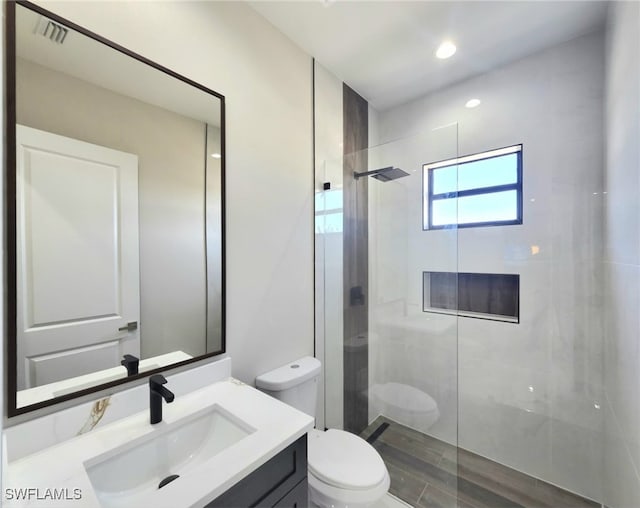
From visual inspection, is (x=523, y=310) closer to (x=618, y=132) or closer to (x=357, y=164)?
(x=618, y=132)

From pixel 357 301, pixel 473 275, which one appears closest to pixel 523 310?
pixel 473 275

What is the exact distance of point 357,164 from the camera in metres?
2.22

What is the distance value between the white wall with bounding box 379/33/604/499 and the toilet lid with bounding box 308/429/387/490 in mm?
790

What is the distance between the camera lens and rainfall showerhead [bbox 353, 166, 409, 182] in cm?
215

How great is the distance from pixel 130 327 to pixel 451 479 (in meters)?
2.01

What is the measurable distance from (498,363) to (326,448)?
1.29 meters

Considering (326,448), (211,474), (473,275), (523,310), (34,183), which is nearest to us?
(211,474)

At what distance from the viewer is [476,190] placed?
2.13m

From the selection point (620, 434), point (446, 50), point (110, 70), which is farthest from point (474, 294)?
point (110, 70)

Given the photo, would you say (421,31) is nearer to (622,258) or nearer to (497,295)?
(622,258)

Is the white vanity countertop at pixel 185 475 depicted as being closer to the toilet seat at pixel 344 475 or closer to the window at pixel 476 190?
the toilet seat at pixel 344 475

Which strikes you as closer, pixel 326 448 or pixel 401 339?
pixel 326 448

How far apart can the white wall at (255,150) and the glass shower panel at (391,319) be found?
28 cm

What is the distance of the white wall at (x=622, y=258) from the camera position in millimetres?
1113
